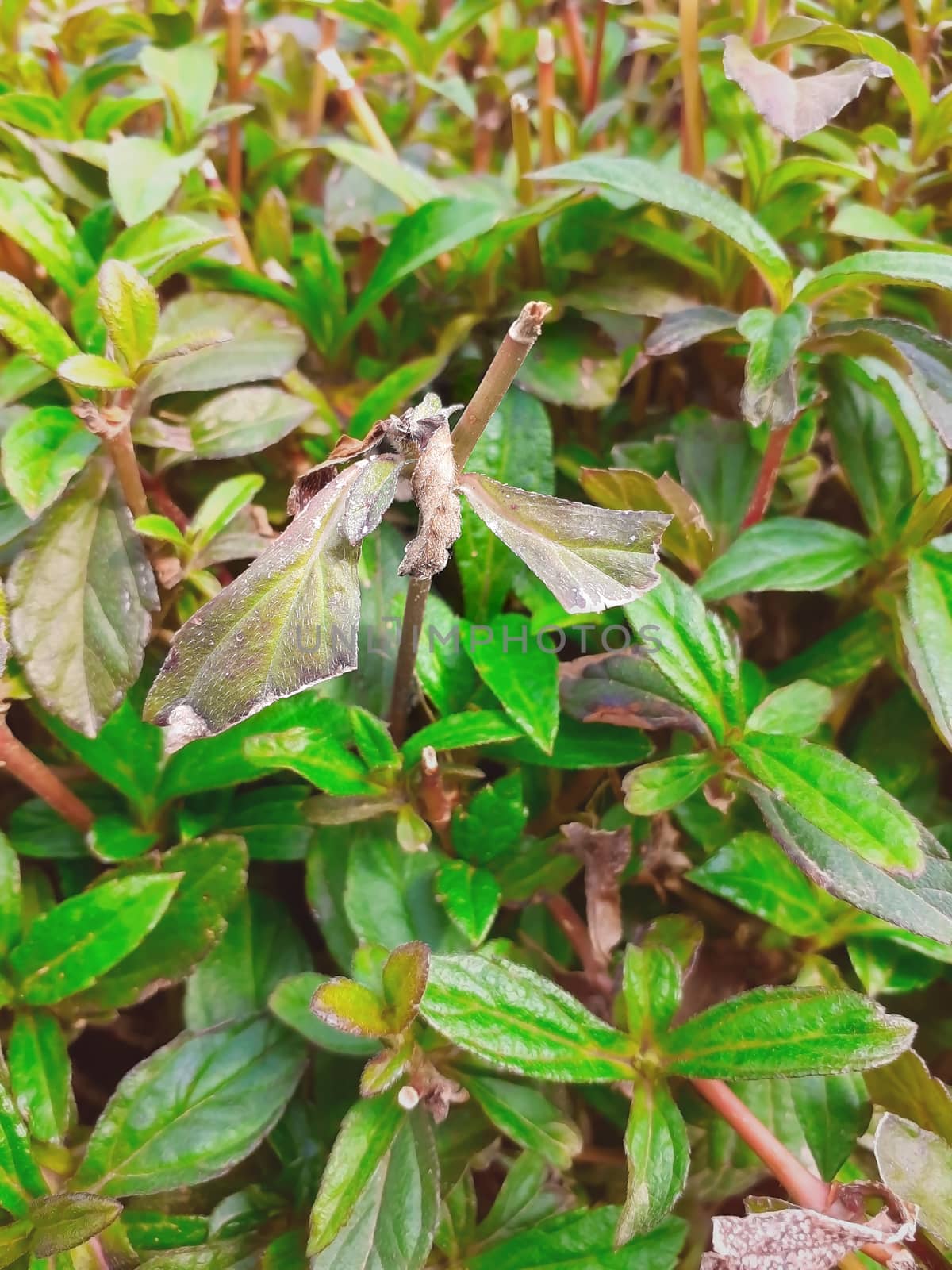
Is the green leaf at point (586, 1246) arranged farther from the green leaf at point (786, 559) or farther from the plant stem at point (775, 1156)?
the green leaf at point (786, 559)

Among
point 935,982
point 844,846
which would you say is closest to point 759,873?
point 844,846

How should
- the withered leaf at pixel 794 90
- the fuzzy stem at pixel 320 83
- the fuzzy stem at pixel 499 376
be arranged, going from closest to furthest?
the fuzzy stem at pixel 499 376 → the withered leaf at pixel 794 90 → the fuzzy stem at pixel 320 83

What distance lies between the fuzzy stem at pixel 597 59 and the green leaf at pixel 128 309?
1.80 feet

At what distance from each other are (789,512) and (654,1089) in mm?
410

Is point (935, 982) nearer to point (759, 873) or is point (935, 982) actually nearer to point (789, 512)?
point (759, 873)

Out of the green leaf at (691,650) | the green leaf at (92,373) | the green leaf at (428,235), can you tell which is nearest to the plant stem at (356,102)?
the green leaf at (428,235)

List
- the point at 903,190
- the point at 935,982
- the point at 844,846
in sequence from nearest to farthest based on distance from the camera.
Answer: the point at 844,846 → the point at 935,982 → the point at 903,190

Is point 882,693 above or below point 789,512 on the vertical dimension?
below

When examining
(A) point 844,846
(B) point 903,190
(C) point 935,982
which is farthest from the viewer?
(B) point 903,190

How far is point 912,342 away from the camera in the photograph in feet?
1.77

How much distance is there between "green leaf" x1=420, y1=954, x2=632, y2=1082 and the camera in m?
0.44

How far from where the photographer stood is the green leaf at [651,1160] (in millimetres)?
429

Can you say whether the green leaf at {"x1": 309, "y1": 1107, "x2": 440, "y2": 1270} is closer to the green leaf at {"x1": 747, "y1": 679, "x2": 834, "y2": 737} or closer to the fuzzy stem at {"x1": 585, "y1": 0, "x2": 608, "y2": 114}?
the green leaf at {"x1": 747, "y1": 679, "x2": 834, "y2": 737}

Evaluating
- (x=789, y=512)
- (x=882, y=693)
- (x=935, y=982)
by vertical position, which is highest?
(x=789, y=512)
